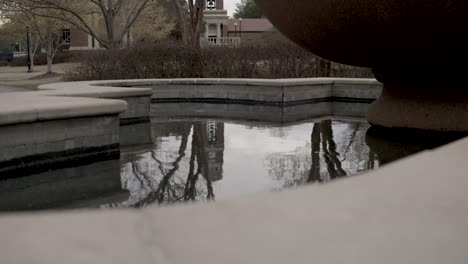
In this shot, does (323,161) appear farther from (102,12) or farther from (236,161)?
(102,12)

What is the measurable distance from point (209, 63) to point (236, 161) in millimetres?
9995

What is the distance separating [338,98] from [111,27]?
45.0 ft

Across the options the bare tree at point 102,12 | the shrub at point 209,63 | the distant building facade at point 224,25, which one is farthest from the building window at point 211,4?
the shrub at point 209,63

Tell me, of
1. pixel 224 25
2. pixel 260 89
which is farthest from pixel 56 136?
pixel 224 25

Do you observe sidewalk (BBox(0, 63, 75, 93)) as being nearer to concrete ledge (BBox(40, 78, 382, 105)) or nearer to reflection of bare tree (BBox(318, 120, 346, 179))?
concrete ledge (BBox(40, 78, 382, 105))

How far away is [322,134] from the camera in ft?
23.7

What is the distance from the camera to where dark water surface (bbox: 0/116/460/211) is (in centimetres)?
422

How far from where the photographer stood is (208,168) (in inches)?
201

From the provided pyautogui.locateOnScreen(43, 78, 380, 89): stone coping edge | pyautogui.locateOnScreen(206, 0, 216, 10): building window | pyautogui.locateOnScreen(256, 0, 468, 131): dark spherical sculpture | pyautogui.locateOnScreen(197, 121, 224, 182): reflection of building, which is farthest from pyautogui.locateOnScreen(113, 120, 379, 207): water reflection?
pyautogui.locateOnScreen(206, 0, 216, 10): building window

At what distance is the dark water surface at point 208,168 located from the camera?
4223 mm

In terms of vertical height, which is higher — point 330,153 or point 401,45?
point 401,45

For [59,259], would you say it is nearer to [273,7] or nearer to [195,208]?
[195,208]

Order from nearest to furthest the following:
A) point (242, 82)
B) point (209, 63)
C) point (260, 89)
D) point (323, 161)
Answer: point (323, 161), point (260, 89), point (242, 82), point (209, 63)

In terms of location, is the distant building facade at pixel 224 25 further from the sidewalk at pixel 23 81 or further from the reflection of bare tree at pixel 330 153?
the reflection of bare tree at pixel 330 153
